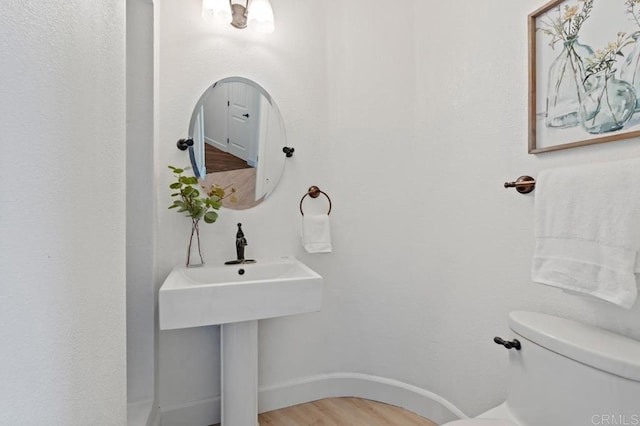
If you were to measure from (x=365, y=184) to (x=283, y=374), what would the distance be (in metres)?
1.15

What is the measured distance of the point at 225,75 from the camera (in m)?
1.71

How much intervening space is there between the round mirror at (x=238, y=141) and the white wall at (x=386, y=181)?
0.21 feet

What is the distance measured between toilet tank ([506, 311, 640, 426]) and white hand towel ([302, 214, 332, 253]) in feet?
3.06

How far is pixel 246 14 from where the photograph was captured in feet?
5.53

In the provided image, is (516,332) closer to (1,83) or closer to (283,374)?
(283,374)

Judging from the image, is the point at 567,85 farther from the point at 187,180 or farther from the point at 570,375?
the point at 187,180

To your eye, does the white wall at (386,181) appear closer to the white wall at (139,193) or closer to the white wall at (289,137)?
the white wall at (289,137)

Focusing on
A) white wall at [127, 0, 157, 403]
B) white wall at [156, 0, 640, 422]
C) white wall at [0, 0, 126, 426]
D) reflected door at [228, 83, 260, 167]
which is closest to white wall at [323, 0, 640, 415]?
white wall at [156, 0, 640, 422]

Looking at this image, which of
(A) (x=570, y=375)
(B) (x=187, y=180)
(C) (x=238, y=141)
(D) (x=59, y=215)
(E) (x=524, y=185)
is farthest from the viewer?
(C) (x=238, y=141)

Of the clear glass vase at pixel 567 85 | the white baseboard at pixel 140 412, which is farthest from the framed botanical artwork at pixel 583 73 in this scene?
the white baseboard at pixel 140 412

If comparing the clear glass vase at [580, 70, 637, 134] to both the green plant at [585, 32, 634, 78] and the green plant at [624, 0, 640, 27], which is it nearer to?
the green plant at [585, 32, 634, 78]

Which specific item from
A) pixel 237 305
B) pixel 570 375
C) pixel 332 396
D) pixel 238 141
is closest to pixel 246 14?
pixel 238 141

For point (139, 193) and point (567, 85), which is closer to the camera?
point (567, 85)

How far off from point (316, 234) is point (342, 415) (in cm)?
97
